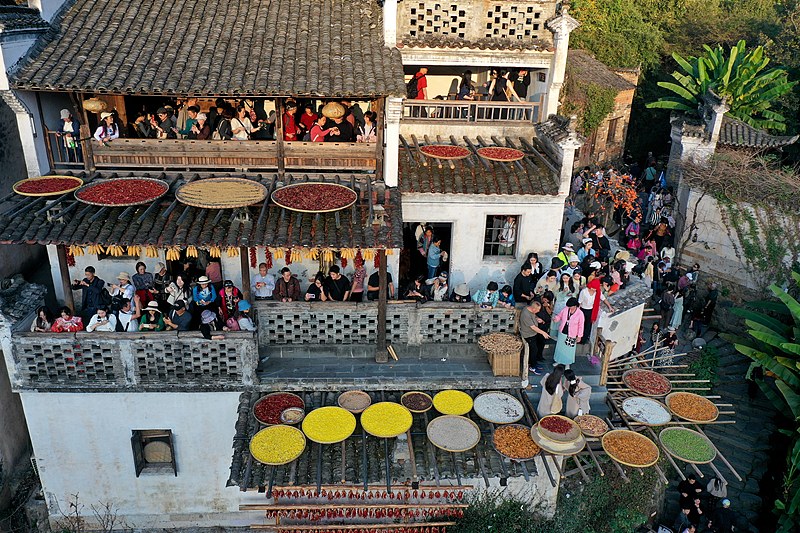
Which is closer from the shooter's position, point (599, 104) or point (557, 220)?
point (557, 220)

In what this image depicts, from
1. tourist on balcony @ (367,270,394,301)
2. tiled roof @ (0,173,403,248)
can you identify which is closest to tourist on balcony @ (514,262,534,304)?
tourist on balcony @ (367,270,394,301)

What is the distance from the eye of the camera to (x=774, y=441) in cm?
1827

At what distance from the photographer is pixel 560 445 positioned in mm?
12945

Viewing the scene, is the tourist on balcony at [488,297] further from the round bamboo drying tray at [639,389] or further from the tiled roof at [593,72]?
the tiled roof at [593,72]

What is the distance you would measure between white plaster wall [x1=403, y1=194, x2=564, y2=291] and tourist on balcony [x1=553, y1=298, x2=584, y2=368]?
267cm

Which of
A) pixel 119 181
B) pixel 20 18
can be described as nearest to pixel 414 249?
pixel 119 181

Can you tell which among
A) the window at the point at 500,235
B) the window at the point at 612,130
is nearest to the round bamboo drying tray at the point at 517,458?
the window at the point at 500,235

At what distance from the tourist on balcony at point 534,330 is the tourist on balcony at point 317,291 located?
4.75m

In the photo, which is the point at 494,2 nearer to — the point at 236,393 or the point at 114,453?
the point at 236,393

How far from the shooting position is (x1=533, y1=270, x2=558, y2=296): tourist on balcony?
1627cm

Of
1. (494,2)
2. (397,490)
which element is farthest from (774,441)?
(494,2)

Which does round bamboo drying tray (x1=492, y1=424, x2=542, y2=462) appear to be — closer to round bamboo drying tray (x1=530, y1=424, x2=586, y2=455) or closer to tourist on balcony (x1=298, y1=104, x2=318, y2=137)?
round bamboo drying tray (x1=530, y1=424, x2=586, y2=455)

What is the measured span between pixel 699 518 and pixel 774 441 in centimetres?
564

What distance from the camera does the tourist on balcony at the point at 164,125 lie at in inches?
658
